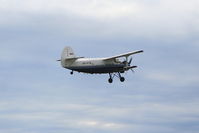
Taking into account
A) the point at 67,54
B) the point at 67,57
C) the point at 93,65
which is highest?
the point at 67,54

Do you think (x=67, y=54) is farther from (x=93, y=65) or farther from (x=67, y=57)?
(x=93, y=65)

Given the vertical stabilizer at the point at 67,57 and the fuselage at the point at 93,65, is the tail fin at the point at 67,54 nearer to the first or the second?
the vertical stabilizer at the point at 67,57

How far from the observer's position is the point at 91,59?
130 metres

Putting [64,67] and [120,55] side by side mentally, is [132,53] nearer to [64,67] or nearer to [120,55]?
[120,55]

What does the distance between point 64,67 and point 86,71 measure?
3.60 m

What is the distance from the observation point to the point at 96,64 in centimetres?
12938

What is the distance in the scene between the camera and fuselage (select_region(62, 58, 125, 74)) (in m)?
129

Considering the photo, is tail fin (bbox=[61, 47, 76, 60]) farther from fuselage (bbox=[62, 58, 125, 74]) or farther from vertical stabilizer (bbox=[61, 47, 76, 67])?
fuselage (bbox=[62, 58, 125, 74])

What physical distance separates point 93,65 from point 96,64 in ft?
1.71

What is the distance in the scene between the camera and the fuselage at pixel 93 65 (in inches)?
5064

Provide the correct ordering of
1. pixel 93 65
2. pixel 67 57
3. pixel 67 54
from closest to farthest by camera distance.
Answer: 1. pixel 93 65
2. pixel 67 57
3. pixel 67 54

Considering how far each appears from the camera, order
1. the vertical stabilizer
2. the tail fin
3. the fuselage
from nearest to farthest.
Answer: the fuselage
the vertical stabilizer
the tail fin

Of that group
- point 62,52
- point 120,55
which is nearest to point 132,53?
point 120,55

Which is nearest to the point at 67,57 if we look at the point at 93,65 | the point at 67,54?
the point at 67,54
